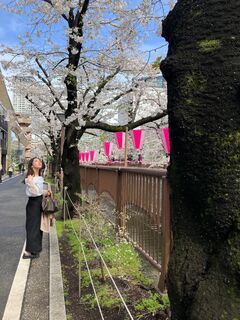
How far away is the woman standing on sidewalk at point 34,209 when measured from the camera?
265 inches

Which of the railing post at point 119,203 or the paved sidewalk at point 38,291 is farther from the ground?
the railing post at point 119,203

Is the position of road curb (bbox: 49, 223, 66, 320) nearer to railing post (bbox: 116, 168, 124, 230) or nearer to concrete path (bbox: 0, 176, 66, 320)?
concrete path (bbox: 0, 176, 66, 320)

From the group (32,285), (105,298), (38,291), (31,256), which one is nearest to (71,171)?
(31,256)

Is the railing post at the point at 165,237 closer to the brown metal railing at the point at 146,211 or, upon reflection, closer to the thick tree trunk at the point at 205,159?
the brown metal railing at the point at 146,211

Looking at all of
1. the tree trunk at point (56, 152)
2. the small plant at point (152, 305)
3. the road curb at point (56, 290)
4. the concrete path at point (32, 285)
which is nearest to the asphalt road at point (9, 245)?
the concrete path at point (32, 285)

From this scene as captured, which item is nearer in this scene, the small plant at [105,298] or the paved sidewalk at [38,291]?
the small plant at [105,298]

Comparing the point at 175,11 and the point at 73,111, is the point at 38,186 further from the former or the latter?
the point at 175,11

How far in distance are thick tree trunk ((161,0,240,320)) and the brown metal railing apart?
7.82 feet

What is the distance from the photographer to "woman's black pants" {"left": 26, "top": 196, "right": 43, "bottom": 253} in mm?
6723

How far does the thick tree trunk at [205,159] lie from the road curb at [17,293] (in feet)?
9.53

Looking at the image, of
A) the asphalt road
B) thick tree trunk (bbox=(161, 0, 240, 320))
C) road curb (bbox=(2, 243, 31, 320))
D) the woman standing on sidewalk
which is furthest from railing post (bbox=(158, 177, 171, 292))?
the woman standing on sidewalk

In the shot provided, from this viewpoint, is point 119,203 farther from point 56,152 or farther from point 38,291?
point 56,152

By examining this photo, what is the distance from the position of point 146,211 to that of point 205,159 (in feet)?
12.9

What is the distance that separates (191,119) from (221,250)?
23.3 inches
